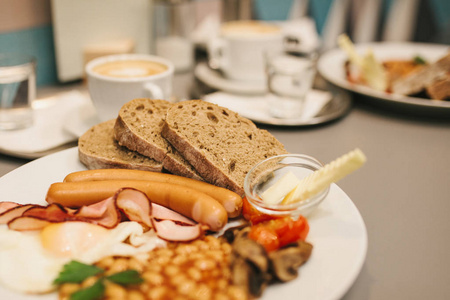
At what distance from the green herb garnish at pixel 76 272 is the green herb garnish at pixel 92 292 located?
0.05 meters

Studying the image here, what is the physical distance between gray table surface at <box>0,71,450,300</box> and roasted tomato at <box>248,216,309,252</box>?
8.3 inches

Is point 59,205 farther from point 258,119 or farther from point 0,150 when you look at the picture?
point 258,119

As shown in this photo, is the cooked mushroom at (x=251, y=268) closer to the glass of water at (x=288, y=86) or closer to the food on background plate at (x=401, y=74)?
the glass of water at (x=288, y=86)

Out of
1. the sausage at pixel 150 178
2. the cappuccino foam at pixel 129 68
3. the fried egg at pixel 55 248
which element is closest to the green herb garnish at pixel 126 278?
the fried egg at pixel 55 248

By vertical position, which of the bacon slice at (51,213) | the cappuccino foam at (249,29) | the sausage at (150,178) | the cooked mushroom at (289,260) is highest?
the cappuccino foam at (249,29)

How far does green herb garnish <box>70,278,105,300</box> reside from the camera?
87 cm

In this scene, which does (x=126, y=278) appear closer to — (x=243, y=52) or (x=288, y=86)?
(x=288, y=86)

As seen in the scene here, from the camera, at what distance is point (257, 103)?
7.55 feet

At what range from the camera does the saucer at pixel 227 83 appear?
237cm

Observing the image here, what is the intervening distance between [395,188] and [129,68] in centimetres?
130

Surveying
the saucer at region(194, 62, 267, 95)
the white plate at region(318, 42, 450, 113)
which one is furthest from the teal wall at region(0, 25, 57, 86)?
the white plate at region(318, 42, 450, 113)

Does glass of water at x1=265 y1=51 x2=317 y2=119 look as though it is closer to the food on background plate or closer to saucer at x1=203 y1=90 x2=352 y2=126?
saucer at x1=203 y1=90 x2=352 y2=126

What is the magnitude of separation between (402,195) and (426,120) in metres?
0.85

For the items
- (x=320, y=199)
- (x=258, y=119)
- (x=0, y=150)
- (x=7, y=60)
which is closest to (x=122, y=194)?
(x=320, y=199)
